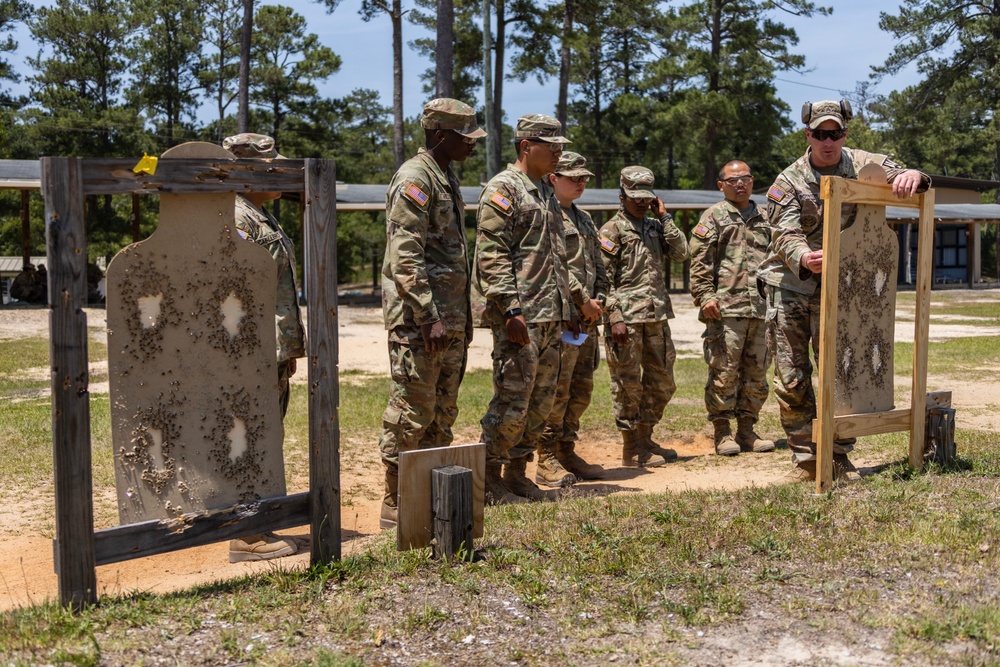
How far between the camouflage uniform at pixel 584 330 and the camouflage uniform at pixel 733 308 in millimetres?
1022

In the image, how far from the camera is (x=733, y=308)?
785 centimetres

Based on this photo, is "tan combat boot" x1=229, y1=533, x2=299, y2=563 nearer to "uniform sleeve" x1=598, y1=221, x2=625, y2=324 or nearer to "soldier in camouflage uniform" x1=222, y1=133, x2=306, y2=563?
"soldier in camouflage uniform" x1=222, y1=133, x2=306, y2=563

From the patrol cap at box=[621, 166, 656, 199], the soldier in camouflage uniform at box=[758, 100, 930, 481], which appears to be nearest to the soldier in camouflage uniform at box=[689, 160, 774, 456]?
the patrol cap at box=[621, 166, 656, 199]

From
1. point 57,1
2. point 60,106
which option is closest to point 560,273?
point 60,106

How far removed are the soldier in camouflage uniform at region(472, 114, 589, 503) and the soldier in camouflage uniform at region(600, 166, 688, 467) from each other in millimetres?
1338

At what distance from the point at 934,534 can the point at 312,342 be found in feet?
9.12

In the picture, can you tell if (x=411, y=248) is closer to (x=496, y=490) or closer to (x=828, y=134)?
(x=496, y=490)

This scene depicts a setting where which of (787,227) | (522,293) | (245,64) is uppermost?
(245,64)

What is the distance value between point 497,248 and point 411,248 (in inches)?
30.1

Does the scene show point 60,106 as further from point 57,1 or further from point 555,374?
point 555,374

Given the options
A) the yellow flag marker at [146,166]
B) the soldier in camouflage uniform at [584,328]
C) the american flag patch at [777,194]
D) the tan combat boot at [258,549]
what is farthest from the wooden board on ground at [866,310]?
the yellow flag marker at [146,166]

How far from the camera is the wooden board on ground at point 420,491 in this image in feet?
13.9

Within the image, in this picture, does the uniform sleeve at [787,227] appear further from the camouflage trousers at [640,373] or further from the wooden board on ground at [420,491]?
the wooden board on ground at [420,491]

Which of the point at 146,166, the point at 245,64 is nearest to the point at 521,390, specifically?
the point at 146,166
